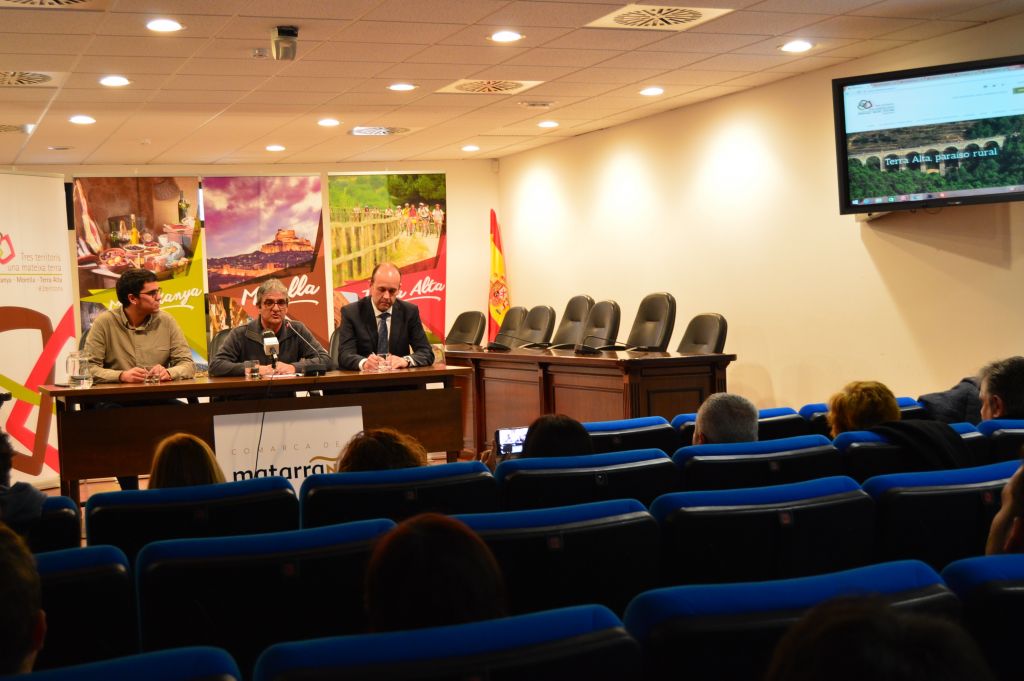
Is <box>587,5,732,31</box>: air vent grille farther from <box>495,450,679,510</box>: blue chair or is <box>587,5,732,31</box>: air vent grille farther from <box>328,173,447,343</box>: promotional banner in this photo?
<box>328,173,447,343</box>: promotional banner

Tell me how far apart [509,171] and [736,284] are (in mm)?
4927

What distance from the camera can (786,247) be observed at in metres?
8.93

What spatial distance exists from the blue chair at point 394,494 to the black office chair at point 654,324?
593 cm

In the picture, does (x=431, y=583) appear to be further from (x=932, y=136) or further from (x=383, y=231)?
(x=383, y=231)

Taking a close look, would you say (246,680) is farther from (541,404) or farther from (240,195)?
(240,195)

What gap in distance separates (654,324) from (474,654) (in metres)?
7.96

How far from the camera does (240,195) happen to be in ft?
38.9

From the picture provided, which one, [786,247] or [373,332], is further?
[786,247]

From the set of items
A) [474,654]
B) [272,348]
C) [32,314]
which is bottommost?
[474,654]

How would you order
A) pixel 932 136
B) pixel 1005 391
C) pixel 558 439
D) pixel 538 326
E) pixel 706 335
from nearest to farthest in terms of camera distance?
pixel 558 439, pixel 1005 391, pixel 932 136, pixel 706 335, pixel 538 326

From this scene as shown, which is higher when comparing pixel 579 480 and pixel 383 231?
pixel 383 231

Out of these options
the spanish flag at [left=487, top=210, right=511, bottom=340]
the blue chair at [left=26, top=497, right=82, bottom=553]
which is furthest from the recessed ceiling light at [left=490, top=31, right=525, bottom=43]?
the spanish flag at [left=487, top=210, right=511, bottom=340]

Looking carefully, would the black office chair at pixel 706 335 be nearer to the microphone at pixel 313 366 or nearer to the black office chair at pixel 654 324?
the black office chair at pixel 654 324

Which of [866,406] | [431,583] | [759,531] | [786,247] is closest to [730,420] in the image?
[866,406]
